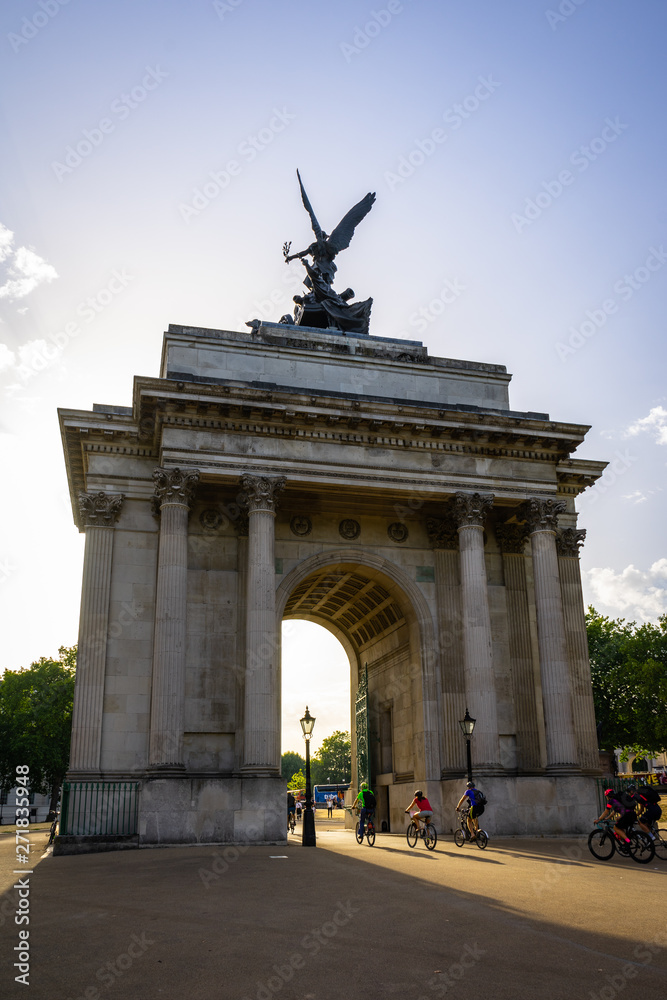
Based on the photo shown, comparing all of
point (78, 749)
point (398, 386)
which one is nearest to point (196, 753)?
point (78, 749)

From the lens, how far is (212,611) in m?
31.3

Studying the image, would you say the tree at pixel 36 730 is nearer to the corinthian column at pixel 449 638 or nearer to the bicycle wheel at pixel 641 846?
the corinthian column at pixel 449 638

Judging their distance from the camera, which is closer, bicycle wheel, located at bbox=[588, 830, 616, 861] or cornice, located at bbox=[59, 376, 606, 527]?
bicycle wheel, located at bbox=[588, 830, 616, 861]

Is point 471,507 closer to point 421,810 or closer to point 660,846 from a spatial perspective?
point 421,810

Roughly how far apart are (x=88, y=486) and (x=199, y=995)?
24.6 m

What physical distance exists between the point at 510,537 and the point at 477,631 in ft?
18.8

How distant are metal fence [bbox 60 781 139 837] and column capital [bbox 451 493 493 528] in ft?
48.3

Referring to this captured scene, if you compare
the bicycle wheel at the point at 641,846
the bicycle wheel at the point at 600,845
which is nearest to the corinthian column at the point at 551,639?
the bicycle wheel at the point at 600,845

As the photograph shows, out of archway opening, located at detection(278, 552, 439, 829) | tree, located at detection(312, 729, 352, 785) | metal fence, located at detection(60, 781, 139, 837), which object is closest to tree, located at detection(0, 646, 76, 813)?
archway opening, located at detection(278, 552, 439, 829)

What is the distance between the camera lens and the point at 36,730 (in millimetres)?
77312

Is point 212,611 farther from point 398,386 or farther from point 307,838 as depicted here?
point 398,386

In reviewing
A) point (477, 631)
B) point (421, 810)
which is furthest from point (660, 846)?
point (477, 631)

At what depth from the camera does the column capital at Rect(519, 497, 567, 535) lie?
33.0m

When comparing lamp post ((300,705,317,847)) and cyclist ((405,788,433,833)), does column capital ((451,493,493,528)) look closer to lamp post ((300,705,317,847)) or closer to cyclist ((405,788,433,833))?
lamp post ((300,705,317,847))
